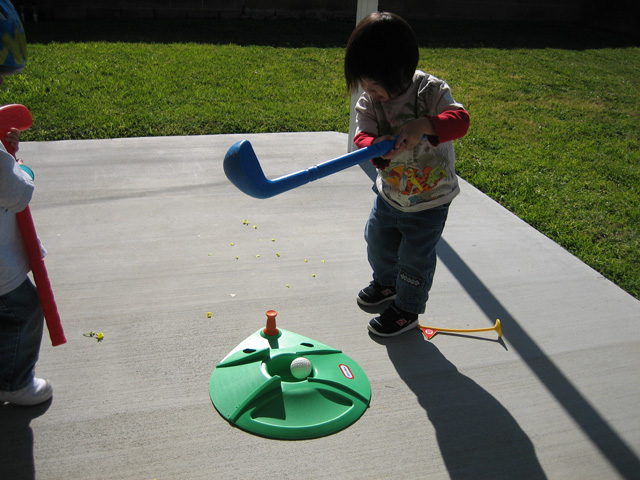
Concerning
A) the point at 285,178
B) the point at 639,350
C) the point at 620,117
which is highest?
the point at 285,178

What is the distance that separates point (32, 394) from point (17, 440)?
0.52ft

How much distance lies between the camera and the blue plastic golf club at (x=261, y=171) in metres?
1.77

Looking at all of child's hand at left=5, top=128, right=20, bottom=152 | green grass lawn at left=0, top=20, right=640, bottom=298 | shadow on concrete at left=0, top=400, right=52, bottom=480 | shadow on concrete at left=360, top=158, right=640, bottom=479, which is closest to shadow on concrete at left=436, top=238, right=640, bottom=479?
shadow on concrete at left=360, top=158, right=640, bottom=479

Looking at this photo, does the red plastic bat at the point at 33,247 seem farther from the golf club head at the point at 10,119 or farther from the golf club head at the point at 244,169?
the golf club head at the point at 244,169

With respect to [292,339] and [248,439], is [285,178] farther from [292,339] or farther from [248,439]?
[248,439]

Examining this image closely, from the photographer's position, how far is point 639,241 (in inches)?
136

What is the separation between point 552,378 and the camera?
2.20 m

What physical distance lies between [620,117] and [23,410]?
20.7 feet

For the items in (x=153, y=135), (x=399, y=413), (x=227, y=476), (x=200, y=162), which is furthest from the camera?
(x=153, y=135)

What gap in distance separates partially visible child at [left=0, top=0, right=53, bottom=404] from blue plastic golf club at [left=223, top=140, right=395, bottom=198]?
61 cm

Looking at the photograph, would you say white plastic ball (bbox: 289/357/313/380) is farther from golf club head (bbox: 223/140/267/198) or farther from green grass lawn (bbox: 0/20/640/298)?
green grass lawn (bbox: 0/20/640/298)

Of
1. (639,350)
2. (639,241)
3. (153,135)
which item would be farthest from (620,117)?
(153,135)

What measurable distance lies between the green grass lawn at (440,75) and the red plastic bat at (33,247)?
8.87 ft

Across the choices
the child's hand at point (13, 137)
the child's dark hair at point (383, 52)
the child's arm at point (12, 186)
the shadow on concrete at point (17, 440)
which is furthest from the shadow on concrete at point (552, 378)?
the child's hand at point (13, 137)
